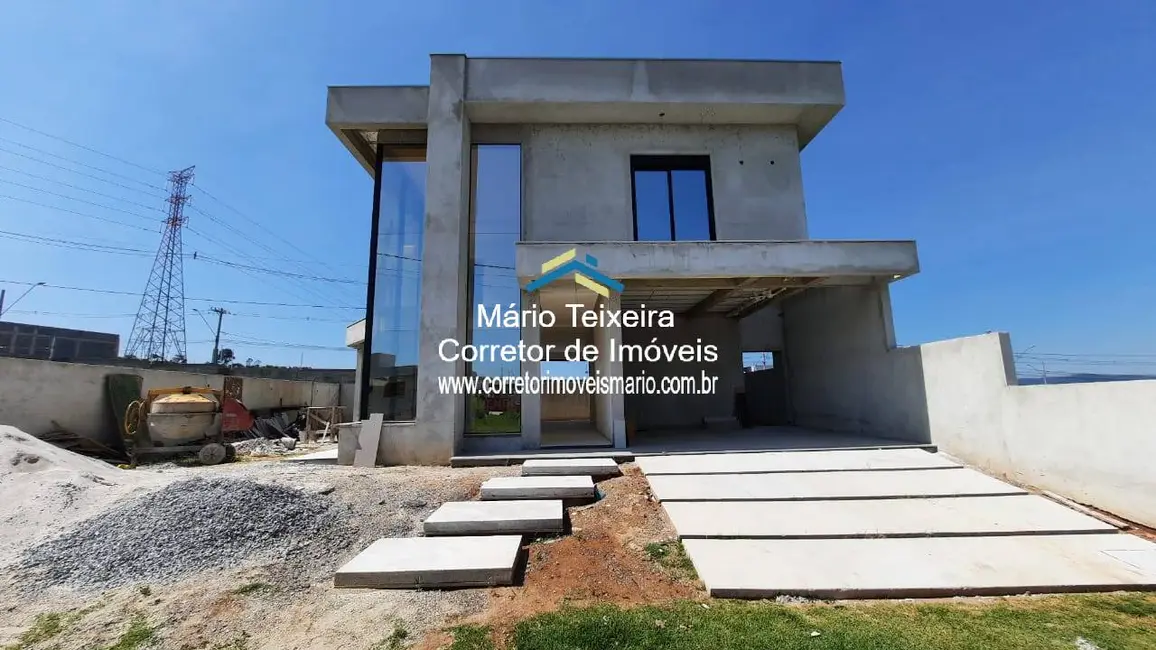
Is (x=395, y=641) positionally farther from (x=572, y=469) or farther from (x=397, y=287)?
(x=397, y=287)

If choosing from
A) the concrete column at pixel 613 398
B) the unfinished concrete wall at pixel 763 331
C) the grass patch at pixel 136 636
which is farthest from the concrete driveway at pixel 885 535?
the unfinished concrete wall at pixel 763 331

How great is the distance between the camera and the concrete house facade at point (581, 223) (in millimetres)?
8000

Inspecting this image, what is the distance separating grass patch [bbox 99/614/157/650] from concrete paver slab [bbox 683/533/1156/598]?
3.52 meters

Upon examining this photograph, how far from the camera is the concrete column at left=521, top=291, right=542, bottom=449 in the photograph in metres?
8.02

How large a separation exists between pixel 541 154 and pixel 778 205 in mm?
5136

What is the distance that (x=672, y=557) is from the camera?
3.89 m

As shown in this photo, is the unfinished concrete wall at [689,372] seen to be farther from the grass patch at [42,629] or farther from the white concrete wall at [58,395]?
the white concrete wall at [58,395]

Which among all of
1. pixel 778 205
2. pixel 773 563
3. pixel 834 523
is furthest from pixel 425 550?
pixel 778 205

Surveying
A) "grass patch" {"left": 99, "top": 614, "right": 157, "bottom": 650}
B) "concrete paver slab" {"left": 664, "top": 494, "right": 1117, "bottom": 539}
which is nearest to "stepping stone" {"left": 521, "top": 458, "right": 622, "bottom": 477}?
"concrete paver slab" {"left": 664, "top": 494, "right": 1117, "bottom": 539}

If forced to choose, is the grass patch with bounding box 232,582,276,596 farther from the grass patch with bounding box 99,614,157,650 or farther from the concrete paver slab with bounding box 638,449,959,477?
the concrete paver slab with bounding box 638,449,959,477

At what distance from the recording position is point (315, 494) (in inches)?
205

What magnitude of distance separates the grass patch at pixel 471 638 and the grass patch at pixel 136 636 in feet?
5.86

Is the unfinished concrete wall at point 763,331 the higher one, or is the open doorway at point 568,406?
the unfinished concrete wall at point 763,331

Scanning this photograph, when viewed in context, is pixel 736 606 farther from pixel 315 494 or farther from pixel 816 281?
pixel 816 281
